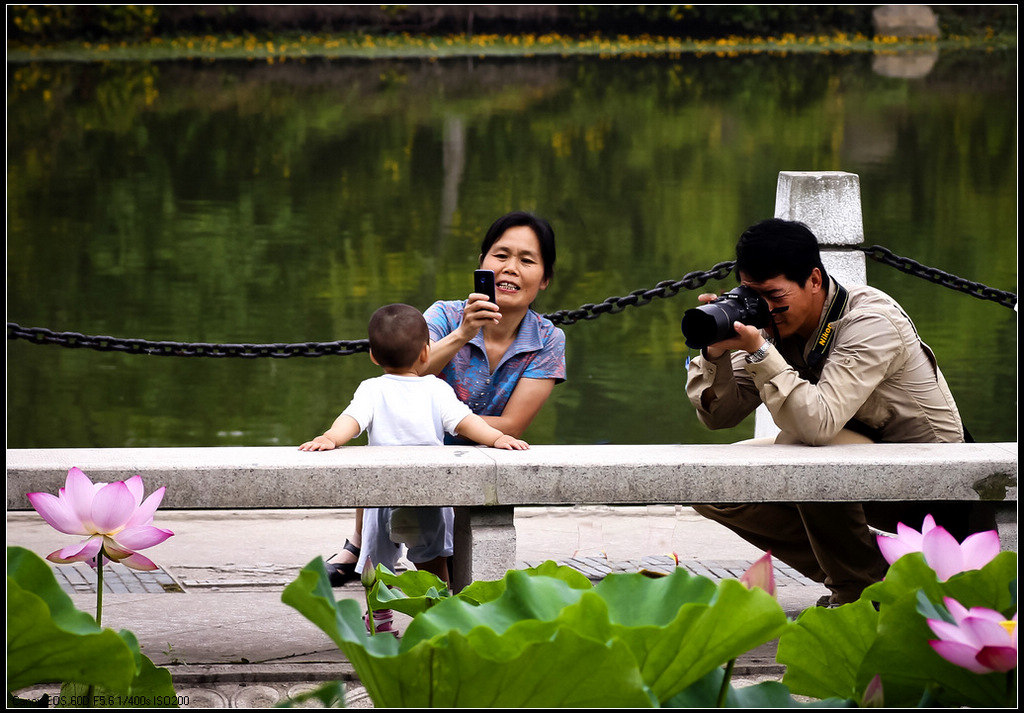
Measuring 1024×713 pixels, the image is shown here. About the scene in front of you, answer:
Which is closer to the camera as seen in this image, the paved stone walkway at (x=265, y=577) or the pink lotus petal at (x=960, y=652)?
the pink lotus petal at (x=960, y=652)

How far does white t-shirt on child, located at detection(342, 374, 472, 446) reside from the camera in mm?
3771

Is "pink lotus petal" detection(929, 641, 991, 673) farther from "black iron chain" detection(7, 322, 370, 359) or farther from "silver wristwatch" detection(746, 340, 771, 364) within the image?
"black iron chain" detection(7, 322, 370, 359)

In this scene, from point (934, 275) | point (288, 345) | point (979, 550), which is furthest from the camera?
point (934, 275)

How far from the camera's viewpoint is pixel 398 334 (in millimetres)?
3777

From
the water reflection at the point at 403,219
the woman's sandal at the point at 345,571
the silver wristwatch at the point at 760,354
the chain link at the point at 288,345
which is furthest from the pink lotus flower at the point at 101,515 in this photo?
the water reflection at the point at 403,219

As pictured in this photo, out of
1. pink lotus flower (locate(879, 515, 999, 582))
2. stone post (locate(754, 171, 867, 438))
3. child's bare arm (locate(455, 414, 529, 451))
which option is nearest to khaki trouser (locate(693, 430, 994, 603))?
child's bare arm (locate(455, 414, 529, 451))

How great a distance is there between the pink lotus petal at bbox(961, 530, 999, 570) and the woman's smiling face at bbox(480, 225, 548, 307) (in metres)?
2.80

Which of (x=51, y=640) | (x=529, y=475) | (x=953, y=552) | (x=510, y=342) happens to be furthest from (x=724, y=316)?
(x=51, y=640)

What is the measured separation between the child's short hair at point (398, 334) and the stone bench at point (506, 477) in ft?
1.25

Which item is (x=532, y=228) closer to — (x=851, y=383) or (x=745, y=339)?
(x=745, y=339)

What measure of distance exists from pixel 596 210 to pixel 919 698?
54.0 ft

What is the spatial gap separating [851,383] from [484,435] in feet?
3.31

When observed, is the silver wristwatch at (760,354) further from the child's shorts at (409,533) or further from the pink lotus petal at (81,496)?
the pink lotus petal at (81,496)

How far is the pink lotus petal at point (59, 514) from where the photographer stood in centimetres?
158
